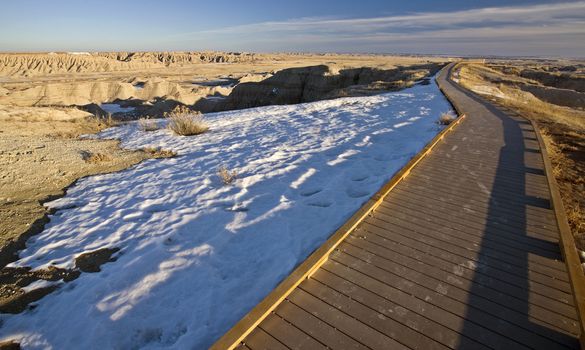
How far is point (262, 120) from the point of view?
49.1 ft

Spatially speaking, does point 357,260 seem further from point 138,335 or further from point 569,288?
point 138,335

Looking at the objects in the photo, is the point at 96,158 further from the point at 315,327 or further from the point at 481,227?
the point at 481,227

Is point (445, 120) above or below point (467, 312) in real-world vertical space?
above

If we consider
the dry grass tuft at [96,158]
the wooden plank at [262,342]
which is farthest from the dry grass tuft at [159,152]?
the wooden plank at [262,342]

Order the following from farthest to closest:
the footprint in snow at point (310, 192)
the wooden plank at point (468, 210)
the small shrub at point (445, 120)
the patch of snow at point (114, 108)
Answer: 1. the patch of snow at point (114, 108)
2. the small shrub at point (445, 120)
3. the footprint in snow at point (310, 192)
4. the wooden plank at point (468, 210)

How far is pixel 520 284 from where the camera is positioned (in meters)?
3.73

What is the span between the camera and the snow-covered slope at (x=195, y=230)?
3.84 meters

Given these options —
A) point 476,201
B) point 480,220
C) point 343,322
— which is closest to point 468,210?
point 480,220

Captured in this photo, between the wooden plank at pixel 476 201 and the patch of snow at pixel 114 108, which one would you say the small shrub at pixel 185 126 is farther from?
the patch of snow at pixel 114 108

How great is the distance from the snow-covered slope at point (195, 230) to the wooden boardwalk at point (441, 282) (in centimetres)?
77

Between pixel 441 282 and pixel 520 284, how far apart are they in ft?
2.79

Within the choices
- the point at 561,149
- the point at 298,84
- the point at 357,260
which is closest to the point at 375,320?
the point at 357,260

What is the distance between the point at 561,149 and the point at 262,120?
10.6 metres

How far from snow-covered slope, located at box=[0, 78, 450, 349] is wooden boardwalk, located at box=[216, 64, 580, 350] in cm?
77
